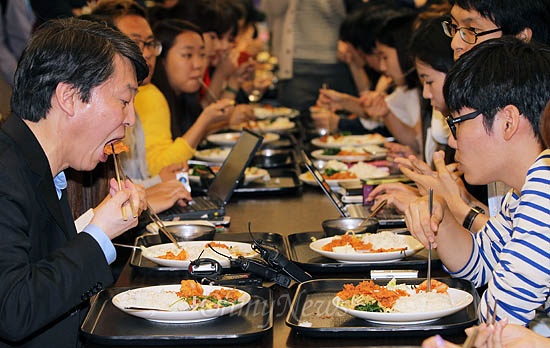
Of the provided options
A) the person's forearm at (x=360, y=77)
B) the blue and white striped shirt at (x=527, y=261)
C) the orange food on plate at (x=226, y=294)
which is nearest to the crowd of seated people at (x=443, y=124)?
the blue and white striped shirt at (x=527, y=261)

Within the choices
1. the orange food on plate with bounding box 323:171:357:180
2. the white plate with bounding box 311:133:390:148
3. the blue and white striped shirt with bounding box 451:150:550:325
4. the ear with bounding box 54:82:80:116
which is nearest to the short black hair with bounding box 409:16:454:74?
the orange food on plate with bounding box 323:171:357:180

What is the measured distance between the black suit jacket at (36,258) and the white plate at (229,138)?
2585 mm

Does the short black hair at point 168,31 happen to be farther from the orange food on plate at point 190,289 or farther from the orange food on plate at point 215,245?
the orange food on plate at point 190,289

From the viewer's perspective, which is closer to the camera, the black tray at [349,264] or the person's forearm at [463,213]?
the black tray at [349,264]

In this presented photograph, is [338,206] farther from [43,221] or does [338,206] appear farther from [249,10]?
[249,10]

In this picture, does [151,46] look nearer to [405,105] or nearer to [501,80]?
[405,105]

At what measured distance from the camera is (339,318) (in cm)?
187

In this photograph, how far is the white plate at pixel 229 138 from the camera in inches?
183

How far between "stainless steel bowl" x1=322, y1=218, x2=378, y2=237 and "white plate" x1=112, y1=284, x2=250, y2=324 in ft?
2.10

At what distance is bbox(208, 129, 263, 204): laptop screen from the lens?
3.17m

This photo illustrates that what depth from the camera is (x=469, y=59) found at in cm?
221

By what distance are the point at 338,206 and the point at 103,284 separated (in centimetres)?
122

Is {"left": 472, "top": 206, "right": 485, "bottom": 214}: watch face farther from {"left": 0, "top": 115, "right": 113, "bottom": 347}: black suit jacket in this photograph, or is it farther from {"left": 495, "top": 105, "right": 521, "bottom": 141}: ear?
{"left": 0, "top": 115, "right": 113, "bottom": 347}: black suit jacket

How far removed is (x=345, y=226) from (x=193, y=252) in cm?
50
